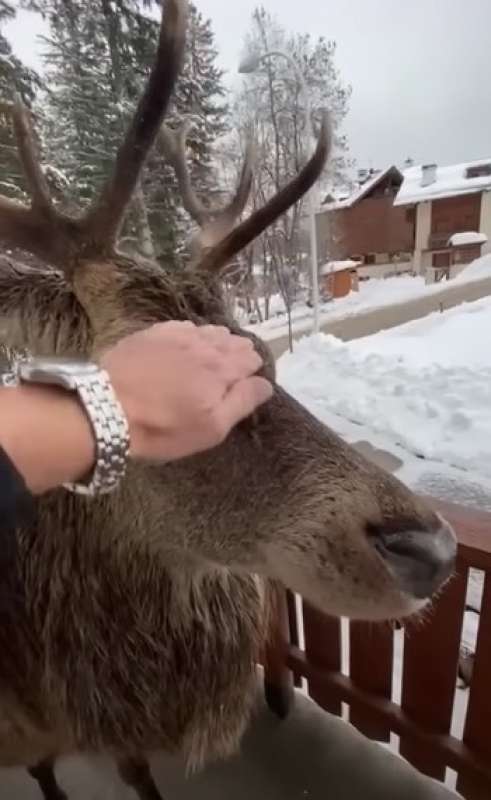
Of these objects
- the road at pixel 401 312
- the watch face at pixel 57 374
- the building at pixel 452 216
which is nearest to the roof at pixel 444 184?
the building at pixel 452 216

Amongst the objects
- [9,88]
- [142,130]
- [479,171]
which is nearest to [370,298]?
[479,171]

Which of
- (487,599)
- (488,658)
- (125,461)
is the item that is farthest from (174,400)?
(488,658)

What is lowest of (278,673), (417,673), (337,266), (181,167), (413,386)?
(337,266)

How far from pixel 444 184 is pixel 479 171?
94 cm

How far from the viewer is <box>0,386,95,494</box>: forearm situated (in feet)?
1.87

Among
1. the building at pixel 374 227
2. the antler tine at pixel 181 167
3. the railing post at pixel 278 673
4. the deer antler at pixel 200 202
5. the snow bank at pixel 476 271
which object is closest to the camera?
the deer antler at pixel 200 202

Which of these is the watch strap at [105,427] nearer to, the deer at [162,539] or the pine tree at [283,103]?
the deer at [162,539]

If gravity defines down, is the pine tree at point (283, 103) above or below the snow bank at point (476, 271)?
above

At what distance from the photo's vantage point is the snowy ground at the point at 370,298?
8.60 metres

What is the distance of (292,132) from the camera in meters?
6.10

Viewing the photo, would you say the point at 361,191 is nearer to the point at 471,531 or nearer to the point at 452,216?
the point at 452,216

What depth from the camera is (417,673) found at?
4.74 ft

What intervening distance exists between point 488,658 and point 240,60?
5.38 meters

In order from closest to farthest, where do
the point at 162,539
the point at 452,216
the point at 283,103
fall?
the point at 162,539 → the point at 283,103 → the point at 452,216
